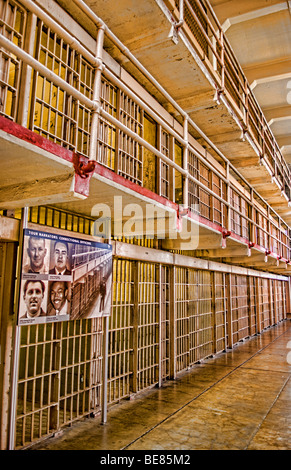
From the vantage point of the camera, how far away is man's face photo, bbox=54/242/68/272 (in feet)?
13.3

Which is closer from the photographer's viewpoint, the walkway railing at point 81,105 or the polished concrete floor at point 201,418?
the walkway railing at point 81,105

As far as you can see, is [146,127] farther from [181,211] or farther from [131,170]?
[181,211]

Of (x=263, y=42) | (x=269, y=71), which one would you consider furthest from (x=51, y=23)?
(x=269, y=71)

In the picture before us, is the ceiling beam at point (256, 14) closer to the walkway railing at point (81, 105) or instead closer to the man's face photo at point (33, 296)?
Answer: the walkway railing at point (81, 105)

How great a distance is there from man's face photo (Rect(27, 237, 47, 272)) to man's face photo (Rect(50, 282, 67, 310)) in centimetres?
36

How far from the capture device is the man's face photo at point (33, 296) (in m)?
3.64

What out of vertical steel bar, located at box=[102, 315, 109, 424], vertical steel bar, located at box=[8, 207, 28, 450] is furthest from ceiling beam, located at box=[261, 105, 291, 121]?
vertical steel bar, located at box=[8, 207, 28, 450]

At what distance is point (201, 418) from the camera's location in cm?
490

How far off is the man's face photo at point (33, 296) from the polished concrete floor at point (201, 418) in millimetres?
1665

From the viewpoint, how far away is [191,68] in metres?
5.19

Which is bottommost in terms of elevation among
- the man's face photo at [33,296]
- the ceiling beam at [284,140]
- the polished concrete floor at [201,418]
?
the polished concrete floor at [201,418]

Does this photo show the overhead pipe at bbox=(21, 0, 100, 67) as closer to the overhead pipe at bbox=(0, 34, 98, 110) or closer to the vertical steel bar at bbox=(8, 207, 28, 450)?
the overhead pipe at bbox=(0, 34, 98, 110)

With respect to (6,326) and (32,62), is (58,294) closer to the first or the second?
(6,326)

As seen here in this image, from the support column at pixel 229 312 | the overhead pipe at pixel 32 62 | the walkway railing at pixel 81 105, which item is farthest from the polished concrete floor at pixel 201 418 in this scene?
the overhead pipe at pixel 32 62
